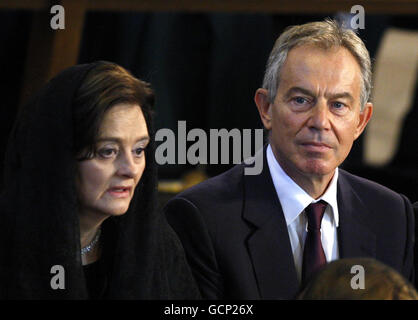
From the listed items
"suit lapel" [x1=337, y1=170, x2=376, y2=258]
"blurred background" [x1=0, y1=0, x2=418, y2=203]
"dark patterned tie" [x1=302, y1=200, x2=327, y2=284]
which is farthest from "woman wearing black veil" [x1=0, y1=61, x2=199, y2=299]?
"blurred background" [x1=0, y1=0, x2=418, y2=203]

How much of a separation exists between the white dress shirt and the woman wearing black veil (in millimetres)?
339

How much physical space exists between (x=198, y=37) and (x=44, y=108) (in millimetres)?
2087

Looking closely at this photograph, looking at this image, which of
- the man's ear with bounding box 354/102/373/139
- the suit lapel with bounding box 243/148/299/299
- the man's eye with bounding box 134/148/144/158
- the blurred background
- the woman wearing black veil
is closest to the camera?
the woman wearing black veil

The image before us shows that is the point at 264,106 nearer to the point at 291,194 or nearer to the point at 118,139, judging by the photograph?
the point at 291,194

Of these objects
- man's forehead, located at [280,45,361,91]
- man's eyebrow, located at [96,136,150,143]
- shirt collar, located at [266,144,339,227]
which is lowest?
shirt collar, located at [266,144,339,227]

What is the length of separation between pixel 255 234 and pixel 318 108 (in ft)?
1.08

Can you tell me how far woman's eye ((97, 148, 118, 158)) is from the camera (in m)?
2.10

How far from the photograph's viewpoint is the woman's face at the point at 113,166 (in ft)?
6.89

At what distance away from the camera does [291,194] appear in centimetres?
247

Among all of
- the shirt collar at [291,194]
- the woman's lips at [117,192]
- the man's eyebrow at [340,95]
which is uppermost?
the man's eyebrow at [340,95]

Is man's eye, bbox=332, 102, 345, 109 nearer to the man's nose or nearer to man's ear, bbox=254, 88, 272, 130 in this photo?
the man's nose

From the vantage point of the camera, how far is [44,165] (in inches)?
80.4

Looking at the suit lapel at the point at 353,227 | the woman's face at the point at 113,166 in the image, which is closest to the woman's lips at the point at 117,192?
the woman's face at the point at 113,166

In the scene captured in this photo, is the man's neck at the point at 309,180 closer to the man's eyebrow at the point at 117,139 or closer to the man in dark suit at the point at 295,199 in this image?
the man in dark suit at the point at 295,199
